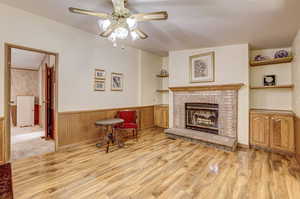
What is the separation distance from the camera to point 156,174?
7.82 feet

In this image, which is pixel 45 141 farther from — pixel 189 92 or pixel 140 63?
pixel 189 92

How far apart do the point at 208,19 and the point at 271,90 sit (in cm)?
280

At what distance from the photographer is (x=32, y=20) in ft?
9.34

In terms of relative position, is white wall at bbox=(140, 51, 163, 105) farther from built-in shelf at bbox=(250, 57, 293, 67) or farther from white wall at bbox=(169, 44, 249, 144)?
built-in shelf at bbox=(250, 57, 293, 67)

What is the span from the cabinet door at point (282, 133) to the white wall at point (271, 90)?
80cm

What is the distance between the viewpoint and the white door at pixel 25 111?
6.36 metres

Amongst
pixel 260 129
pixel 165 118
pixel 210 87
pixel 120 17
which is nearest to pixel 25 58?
pixel 120 17

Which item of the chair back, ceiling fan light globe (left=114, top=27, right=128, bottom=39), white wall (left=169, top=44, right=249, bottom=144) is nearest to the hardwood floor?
white wall (left=169, top=44, right=249, bottom=144)

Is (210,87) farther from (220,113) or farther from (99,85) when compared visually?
(99,85)

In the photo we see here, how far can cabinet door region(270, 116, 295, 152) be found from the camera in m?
3.26

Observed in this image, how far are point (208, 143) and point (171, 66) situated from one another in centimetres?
264

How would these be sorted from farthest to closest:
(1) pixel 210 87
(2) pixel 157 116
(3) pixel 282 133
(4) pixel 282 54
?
1. (2) pixel 157 116
2. (1) pixel 210 87
3. (4) pixel 282 54
4. (3) pixel 282 133

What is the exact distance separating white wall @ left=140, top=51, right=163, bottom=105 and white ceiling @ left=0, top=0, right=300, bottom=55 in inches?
53.3

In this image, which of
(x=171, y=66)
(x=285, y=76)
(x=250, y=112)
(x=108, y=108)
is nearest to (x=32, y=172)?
(x=108, y=108)
